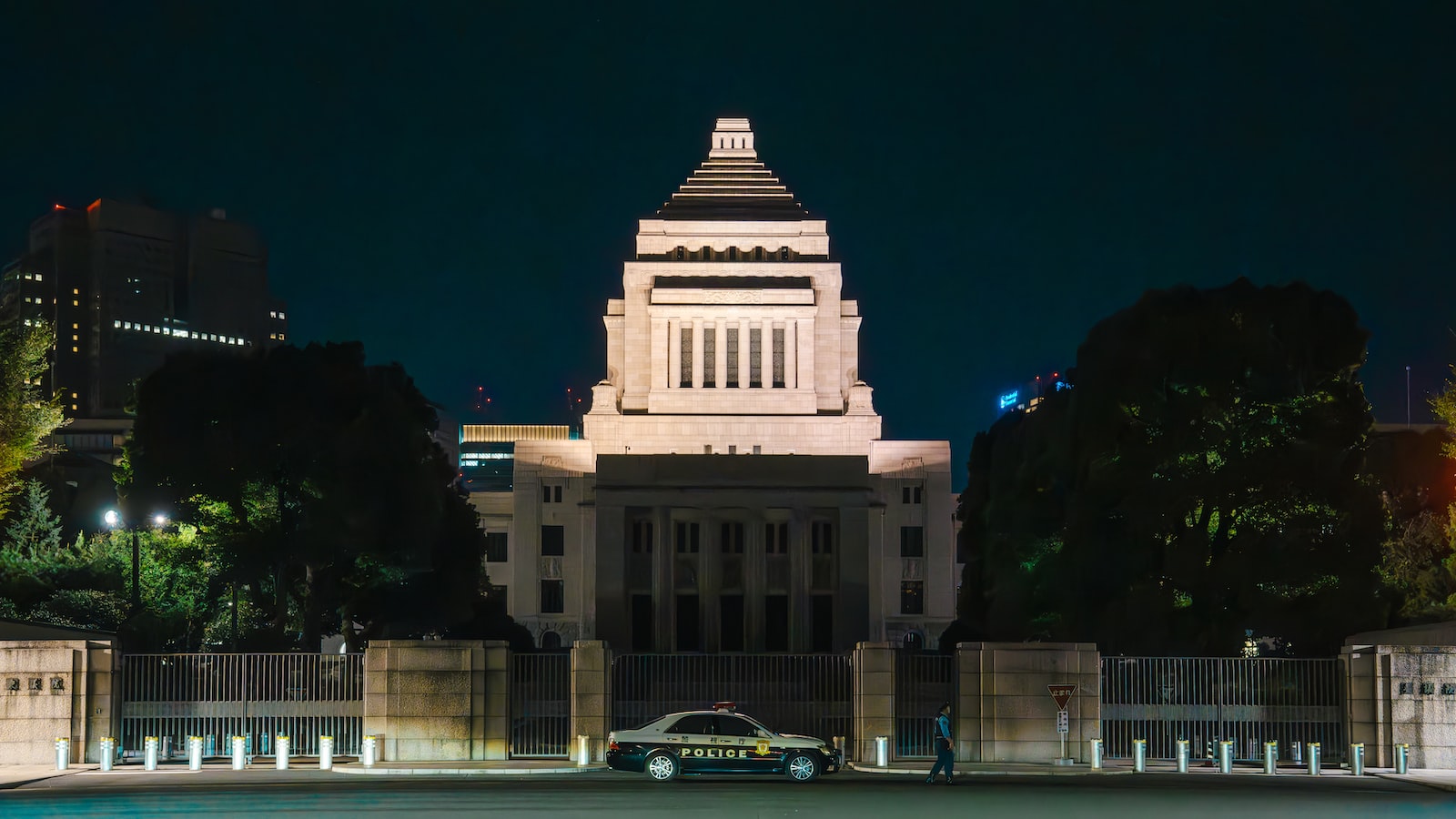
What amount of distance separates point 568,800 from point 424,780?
17.1ft

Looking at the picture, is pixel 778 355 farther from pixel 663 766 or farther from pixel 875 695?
pixel 663 766

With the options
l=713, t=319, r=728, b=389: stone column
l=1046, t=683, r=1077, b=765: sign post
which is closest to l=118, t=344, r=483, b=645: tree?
l=1046, t=683, r=1077, b=765: sign post

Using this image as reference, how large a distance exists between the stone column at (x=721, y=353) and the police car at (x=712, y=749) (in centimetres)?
7267

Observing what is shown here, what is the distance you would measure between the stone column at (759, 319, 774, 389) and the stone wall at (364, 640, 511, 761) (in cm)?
7088

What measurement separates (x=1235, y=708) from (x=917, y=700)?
55.4 feet

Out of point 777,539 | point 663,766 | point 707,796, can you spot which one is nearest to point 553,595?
point 777,539

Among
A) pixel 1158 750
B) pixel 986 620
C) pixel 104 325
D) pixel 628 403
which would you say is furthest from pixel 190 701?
pixel 104 325

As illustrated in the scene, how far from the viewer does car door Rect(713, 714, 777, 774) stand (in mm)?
31047

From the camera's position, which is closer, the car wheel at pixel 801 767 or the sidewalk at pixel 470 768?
the car wheel at pixel 801 767

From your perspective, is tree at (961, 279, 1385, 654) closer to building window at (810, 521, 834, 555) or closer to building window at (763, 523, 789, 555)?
building window at (810, 521, 834, 555)

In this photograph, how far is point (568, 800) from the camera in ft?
86.8

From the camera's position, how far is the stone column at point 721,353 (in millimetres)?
103875

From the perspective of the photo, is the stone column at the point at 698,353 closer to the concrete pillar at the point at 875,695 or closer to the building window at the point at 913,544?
the building window at the point at 913,544

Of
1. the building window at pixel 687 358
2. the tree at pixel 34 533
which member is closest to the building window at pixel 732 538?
the building window at pixel 687 358
